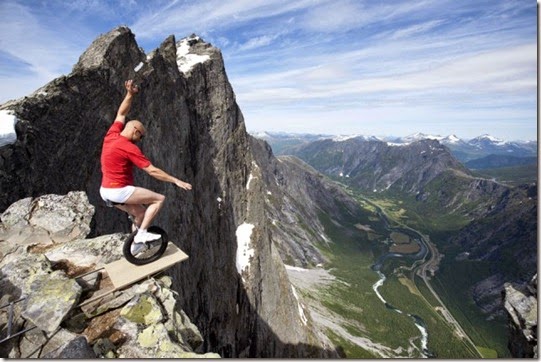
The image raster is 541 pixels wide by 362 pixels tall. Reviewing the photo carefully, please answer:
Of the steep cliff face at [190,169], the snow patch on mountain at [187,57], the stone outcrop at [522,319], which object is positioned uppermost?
the snow patch on mountain at [187,57]

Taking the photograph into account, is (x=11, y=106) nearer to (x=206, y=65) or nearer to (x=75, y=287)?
(x=75, y=287)

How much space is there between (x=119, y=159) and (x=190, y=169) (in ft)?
177

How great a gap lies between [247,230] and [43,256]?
68826 mm

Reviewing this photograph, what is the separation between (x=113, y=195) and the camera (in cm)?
1437

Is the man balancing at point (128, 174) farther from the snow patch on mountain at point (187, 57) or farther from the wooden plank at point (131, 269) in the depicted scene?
→ the snow patch on mountain at point (187, 57)

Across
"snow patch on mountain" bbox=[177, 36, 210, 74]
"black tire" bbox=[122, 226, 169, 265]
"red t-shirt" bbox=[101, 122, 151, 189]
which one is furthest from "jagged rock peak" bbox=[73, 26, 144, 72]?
"black tire" bbox=[122, 226, 169, 265]

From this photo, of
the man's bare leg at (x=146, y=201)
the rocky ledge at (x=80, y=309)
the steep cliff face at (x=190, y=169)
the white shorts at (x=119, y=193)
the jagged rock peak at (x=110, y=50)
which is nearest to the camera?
the rocky ledge at (x=80, y=309)

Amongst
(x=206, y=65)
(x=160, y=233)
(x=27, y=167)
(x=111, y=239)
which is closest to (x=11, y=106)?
(x=27, y=167)

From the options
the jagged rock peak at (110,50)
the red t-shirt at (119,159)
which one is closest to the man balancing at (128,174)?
the red t-shirt at (119,159)

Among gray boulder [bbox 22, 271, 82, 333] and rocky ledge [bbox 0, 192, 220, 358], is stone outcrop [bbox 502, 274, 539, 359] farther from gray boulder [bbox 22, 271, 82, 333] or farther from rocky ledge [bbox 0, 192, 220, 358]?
gray boulder [bbox 22, 271, 82, 333]

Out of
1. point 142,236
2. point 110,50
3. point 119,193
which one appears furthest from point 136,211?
point 110,50

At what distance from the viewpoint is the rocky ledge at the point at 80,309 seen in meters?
11.7

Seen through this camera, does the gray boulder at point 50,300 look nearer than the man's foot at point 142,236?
Yes

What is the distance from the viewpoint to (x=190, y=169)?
67375 mm
